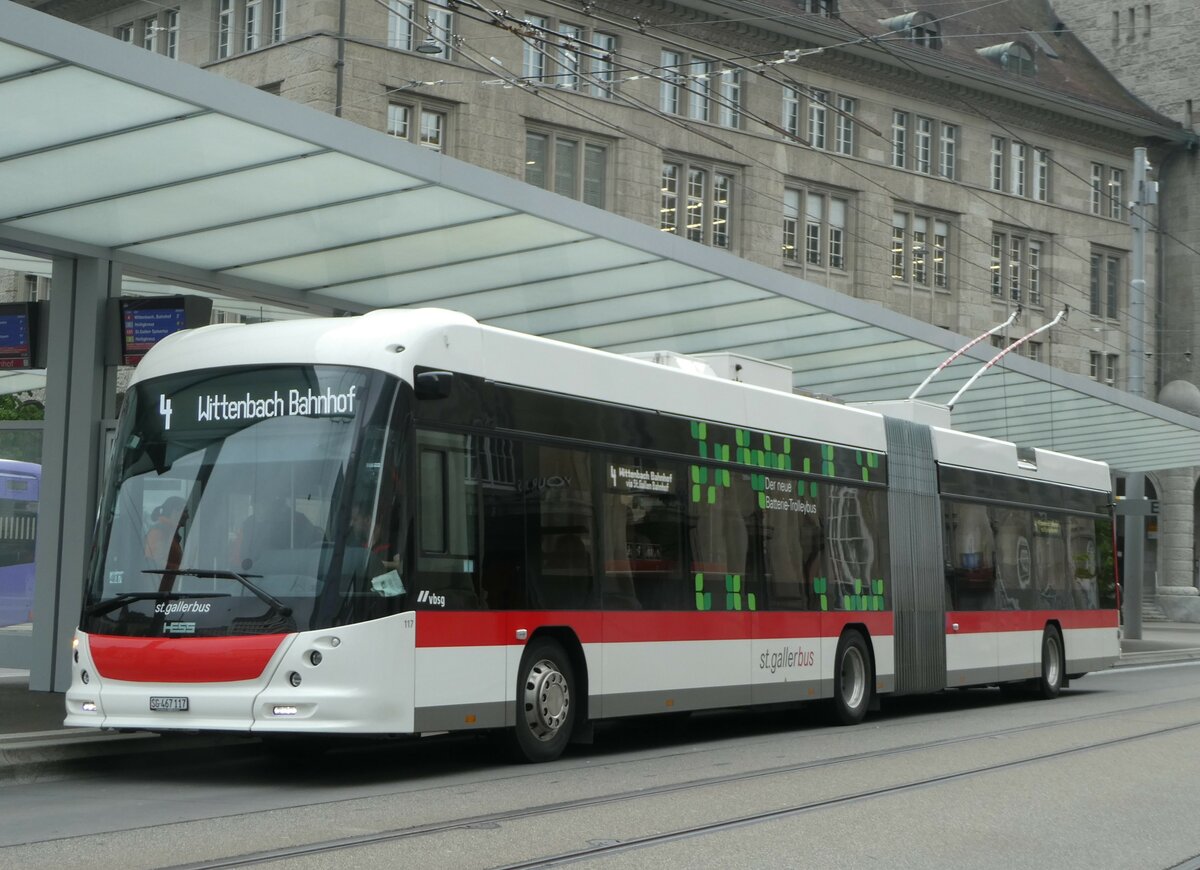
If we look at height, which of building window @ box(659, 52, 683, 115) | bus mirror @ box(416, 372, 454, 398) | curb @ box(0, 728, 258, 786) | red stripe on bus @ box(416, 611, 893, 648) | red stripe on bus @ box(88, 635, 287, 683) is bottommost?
curb @ box(0, 728, 258, 786)

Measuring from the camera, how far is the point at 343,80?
36938 mm

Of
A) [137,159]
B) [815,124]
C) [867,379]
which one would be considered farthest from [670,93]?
[137,159]

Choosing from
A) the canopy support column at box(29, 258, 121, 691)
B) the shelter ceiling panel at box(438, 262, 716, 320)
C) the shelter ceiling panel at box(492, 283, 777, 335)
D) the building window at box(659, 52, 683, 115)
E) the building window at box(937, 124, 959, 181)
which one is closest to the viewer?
the canopy support column at box(29, 258, 121, 691)

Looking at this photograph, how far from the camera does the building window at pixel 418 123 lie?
38.4 meters

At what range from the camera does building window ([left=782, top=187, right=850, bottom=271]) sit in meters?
48.0

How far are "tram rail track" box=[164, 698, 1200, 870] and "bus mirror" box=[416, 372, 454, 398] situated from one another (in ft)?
8.96

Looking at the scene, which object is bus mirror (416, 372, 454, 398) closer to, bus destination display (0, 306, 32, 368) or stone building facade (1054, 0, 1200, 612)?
bus destination display (0, 306, 32, 368)

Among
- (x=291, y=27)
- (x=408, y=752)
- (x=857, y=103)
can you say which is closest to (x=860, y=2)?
(x=857, y=103)

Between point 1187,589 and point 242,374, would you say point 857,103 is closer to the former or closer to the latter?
point 1187,589

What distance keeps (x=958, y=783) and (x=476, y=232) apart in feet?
24.0

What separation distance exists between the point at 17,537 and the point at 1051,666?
1221cm

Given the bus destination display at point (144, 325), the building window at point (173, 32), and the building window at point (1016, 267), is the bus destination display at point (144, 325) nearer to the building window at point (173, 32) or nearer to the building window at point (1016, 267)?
the building window at point (173, 32)

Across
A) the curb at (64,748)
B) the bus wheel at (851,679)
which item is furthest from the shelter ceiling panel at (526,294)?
the curb at (64,748)

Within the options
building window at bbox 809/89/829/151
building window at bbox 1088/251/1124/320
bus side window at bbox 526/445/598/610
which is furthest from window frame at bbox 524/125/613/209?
bus side window at bbox 526/445/598/610
